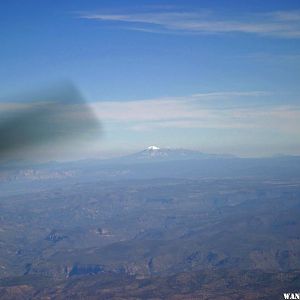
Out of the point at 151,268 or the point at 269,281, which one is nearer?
the point at 269,281

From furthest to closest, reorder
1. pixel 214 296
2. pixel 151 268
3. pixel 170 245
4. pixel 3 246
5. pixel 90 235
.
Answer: pixel 90 235, pixel 3 246, pixel 170 245, pixel 151 268, pixel 214 296

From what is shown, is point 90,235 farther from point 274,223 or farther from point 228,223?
point 274,223

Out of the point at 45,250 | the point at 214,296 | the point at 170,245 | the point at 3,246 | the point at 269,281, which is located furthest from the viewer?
the point at 3,246

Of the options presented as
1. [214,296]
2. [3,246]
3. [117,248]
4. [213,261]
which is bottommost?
[214,296]

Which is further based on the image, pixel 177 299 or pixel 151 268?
pixel 151 268

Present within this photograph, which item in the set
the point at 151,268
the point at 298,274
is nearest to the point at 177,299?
the point at 298,274

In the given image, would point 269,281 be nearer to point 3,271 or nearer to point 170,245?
point 170,245

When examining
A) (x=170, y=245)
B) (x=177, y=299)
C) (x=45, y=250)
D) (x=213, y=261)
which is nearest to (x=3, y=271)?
(x=45, y=250)

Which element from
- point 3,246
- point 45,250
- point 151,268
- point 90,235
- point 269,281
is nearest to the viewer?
point 269,281

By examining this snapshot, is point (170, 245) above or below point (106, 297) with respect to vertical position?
above
